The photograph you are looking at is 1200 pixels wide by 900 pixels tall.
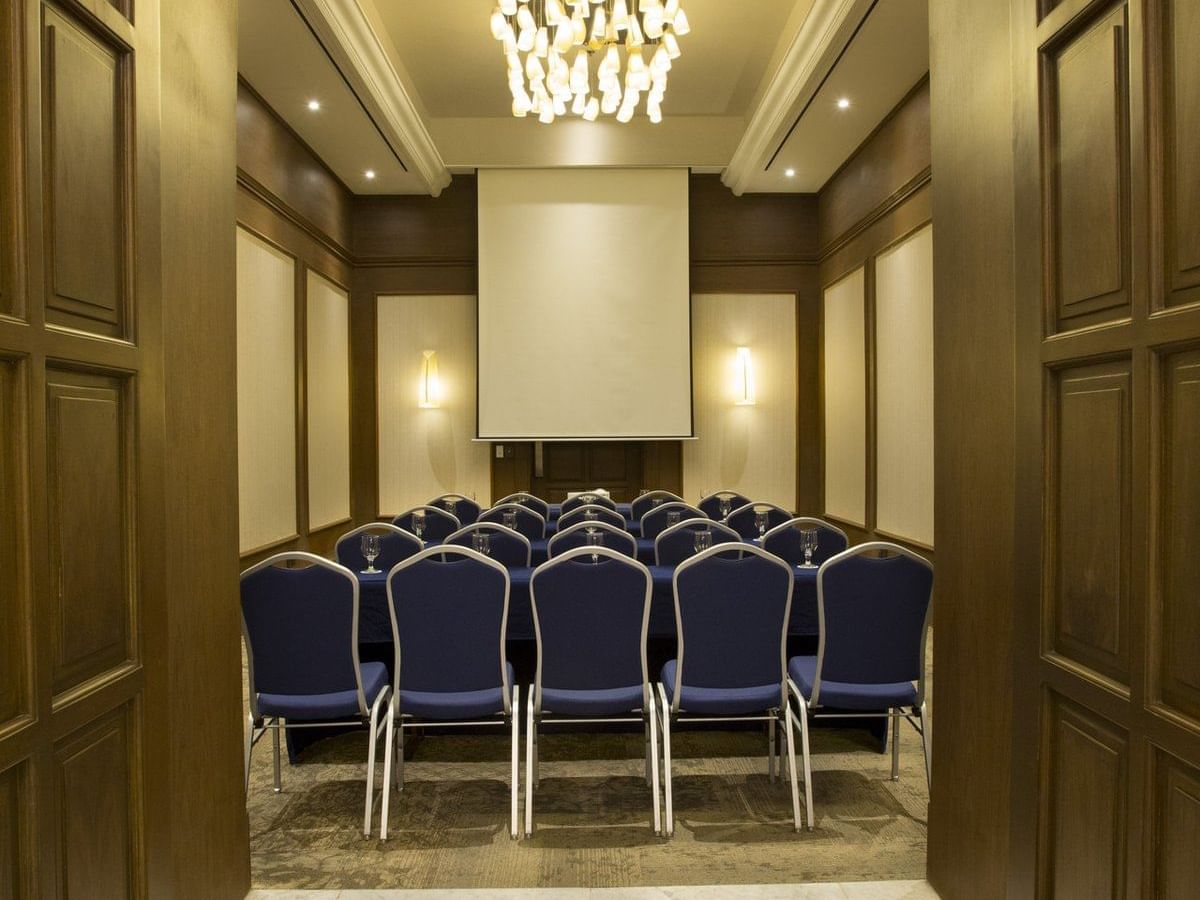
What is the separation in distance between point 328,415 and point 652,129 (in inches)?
173

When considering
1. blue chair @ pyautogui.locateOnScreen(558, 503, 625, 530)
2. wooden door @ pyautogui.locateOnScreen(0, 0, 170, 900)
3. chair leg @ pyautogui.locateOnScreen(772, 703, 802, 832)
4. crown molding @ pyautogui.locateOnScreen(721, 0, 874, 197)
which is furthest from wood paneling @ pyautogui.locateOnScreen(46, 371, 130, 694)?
crown molding @ pyautogui.locateOnScreen(721, 0, 874, 197)

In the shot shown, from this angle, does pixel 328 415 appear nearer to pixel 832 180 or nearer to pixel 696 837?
pixel 832 180

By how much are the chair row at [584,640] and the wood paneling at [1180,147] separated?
1.68 m

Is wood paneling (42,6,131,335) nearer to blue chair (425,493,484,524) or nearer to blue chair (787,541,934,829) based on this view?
blue chair (787,541,934,829)

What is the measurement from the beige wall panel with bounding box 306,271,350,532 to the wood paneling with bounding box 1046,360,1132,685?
7.02m

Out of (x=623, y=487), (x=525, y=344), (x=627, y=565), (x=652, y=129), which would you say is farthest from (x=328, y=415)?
(x=627, y=565)

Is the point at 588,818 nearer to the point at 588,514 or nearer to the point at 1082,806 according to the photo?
the point at 1082,806

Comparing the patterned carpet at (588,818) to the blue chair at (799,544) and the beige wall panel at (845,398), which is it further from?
the beige wall panel at (845,398)

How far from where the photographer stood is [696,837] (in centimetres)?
301

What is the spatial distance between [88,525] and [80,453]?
0.14m

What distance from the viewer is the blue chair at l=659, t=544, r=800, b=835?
118 inches

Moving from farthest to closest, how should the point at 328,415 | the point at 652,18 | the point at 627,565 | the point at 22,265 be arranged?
the point at 328,415, the point at 652,18, the point at 627,565, the point at 22,265

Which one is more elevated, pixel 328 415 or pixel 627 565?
pixel 328 415

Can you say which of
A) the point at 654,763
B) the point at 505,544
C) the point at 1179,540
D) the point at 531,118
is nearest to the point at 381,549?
the point at 505,544
